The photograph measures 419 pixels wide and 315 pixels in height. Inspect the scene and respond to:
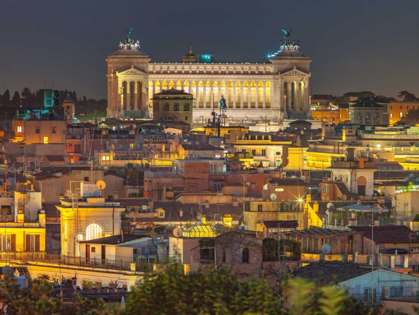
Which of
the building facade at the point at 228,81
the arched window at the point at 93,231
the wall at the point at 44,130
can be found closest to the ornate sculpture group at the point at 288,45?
the building facade at the point at 228,81

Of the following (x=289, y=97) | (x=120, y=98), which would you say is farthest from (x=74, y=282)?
(x=289, y=97)

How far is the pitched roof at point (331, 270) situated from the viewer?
2634 centimetres

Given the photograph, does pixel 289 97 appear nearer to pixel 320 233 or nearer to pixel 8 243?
pixel 8 243

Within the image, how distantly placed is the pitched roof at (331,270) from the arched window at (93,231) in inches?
345

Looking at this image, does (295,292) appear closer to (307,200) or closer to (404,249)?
(404,249)

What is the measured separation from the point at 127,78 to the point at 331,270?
115m

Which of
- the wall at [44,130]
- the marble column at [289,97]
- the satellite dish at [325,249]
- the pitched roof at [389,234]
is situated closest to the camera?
the satellite dish at [325,249]

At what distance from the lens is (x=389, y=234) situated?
112ft

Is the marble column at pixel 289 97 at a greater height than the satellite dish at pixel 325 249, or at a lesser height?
greater

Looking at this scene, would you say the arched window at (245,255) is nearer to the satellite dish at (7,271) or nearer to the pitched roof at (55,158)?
the satellite dish at (7,271)

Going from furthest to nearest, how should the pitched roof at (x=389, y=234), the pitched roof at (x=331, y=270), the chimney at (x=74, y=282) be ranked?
1. the pitched roof at (x=389, y=234)
2. the chimney at (x=74, y=282)
3. the pitched roof at (x=331, y=270)

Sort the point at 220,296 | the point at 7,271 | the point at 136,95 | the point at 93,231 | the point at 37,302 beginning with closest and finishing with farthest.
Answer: the point at 220,296
the point at 37,302
the point at 7,271
the point at 93,231
the point at 136,95

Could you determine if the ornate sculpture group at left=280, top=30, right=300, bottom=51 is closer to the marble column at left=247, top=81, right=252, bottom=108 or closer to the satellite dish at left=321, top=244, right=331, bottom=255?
the marble column at left=247, top=81, right=252, bottom=108

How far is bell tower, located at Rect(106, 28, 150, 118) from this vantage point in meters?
139
